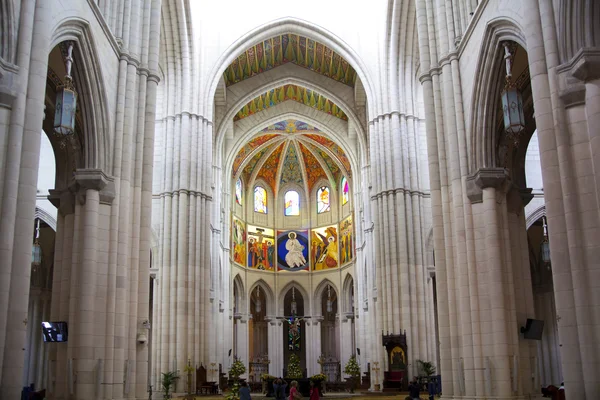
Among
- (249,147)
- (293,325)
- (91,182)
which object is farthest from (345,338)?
(91,182)

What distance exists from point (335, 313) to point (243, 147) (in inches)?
547

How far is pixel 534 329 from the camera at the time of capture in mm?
14531

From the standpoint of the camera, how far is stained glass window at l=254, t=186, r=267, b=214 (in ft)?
159

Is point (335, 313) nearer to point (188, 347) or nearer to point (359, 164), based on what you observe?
point (359, 164)

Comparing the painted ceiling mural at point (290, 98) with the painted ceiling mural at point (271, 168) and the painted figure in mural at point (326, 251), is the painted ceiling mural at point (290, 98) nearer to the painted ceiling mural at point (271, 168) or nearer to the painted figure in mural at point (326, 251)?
the painted ceiling mural at point (271, 168)

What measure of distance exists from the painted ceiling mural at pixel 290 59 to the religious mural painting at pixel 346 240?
37.8 ft

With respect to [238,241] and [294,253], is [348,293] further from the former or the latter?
[238,241]

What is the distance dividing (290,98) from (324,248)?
12327 millimetres

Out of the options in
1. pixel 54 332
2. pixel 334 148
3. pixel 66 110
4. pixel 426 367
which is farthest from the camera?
pixel 334 148

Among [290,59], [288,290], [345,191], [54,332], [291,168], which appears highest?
[290,59]

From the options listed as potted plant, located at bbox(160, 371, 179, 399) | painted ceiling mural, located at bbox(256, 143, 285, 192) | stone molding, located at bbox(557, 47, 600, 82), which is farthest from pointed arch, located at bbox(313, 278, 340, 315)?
stone molding, located at bbox(557, 47, 600, 82)

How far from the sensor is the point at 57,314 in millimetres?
15094

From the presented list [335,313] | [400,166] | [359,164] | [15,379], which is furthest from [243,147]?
[15,379]

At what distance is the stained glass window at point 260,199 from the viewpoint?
159ft
